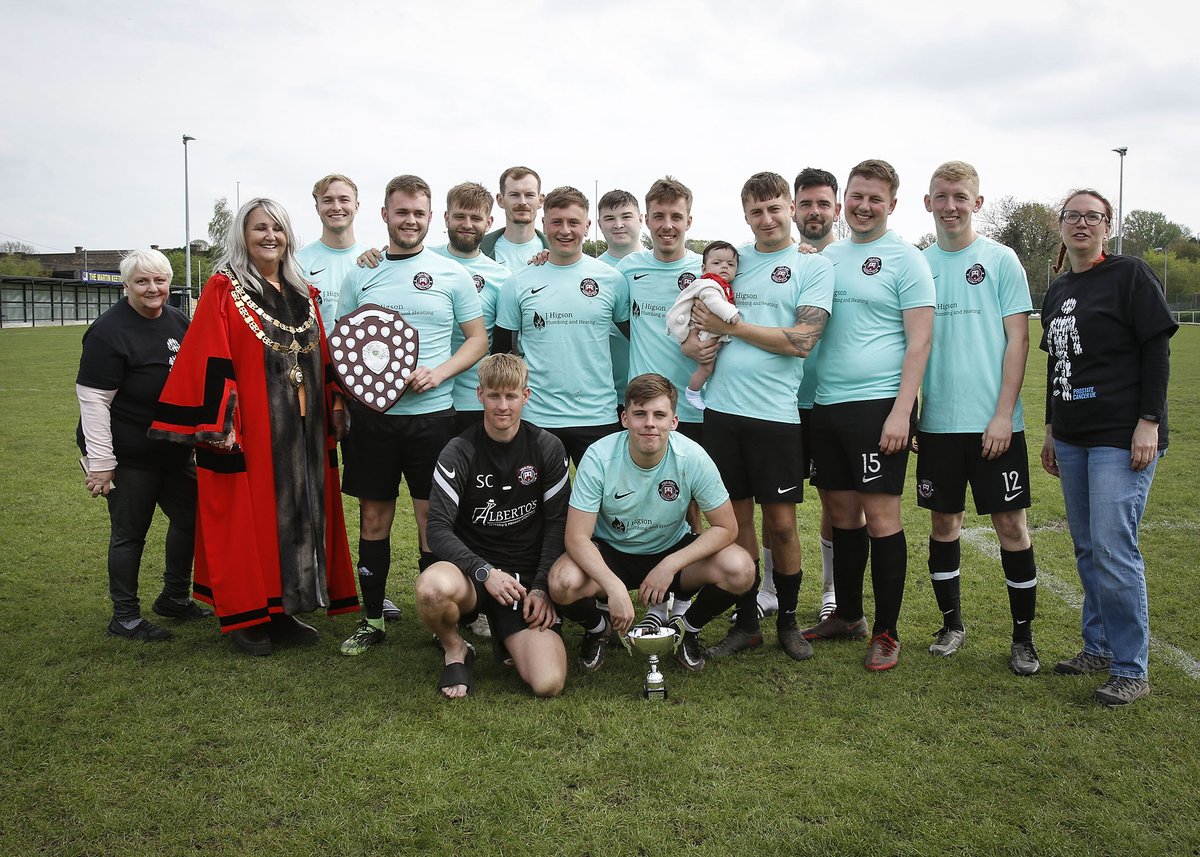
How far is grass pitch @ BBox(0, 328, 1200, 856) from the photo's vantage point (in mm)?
2641

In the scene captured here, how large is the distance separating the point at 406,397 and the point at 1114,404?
3.12 m

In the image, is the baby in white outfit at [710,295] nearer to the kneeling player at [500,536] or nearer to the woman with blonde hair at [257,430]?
the kneeling player at [500,536]

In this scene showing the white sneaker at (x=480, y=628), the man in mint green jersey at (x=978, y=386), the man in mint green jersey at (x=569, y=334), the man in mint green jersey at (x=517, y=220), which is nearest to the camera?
the man in mint green jersey at (x=978, y=386)

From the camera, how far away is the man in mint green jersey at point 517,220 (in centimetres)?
557

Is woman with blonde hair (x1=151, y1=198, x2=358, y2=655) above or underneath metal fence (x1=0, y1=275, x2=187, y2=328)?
underneath

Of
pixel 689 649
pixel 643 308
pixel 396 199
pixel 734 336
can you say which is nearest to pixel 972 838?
pixel 689 649

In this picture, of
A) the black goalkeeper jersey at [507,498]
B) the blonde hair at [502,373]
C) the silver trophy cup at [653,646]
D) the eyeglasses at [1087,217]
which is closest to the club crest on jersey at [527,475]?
the black goalkeeper jersey at [507,498]

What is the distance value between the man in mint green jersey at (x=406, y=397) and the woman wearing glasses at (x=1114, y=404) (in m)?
2.74

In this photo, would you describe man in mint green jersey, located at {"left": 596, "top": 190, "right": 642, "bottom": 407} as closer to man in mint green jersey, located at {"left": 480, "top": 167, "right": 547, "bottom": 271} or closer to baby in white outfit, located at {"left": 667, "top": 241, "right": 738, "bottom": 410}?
man in mint green jersey, located at {"left": 480, "top": 167, "right": 547, "bottom": 271}

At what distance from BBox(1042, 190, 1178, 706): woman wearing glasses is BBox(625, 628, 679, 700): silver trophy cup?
1.74 metres

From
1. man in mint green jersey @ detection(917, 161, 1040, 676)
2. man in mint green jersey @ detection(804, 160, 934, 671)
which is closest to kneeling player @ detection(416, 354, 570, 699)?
man in mint green jersey @ detection(804, 160, 934, 671)

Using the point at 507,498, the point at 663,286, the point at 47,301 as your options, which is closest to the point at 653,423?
the point at 507,498

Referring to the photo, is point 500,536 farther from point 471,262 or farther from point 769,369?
point 471,262

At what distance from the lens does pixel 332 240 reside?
528 centimetres
